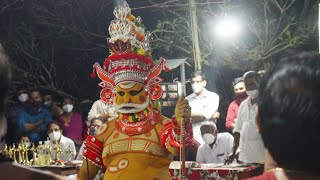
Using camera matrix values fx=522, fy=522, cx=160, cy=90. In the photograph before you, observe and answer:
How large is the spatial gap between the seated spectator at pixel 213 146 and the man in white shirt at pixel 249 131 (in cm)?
83

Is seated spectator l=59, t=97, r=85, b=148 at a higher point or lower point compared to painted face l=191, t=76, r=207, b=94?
lower

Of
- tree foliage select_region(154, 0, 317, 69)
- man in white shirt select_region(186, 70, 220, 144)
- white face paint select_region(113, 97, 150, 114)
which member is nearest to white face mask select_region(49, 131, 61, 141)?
man in white shirt select_region(186, 70, 220, 144)

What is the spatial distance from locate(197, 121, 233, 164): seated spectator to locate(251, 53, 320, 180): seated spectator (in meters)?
5.20

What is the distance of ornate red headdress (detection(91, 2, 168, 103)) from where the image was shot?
4570 millimetres

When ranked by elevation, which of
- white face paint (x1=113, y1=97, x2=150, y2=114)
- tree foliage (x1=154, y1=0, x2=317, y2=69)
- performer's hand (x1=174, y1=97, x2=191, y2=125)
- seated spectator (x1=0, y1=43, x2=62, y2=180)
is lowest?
seated spectator (x1=0, y1=43, x2=62, y2=180)

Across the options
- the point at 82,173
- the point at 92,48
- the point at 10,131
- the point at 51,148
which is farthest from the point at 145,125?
the point at 92,48

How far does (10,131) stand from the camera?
9.22 meters

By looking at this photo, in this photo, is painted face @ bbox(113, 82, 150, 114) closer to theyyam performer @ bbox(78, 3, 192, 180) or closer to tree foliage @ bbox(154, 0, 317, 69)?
theyyam performer @ bbox(78, 3, 192, 180)

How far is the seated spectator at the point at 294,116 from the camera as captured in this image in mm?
1572

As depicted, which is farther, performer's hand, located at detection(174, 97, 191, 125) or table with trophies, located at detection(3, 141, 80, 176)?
table with trophies, located at detection(3, 141, 80, 176)

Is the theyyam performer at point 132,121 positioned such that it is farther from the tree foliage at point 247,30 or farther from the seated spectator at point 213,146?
the tree foliage at point 247,30

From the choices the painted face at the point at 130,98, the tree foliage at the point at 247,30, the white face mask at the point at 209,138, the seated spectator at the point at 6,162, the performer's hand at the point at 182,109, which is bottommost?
the seated spectator at the point at 6,162

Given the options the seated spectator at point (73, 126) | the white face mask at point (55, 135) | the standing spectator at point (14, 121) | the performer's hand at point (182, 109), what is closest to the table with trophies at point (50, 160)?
the white face mask at point (55, 135)

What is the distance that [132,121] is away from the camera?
4.45 metres
